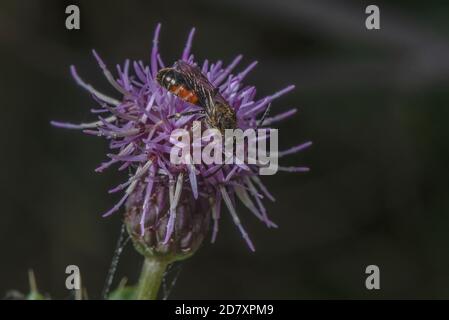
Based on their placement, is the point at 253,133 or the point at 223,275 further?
the point at 223,275

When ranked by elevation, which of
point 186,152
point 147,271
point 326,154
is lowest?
point 147,271

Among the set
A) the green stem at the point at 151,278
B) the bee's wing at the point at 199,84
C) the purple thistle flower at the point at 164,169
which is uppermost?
the bee's wing at the point at 199,84

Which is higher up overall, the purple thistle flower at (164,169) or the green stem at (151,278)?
the purple thistle flower at (164,169)

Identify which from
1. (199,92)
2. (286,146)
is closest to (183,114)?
(199,92)

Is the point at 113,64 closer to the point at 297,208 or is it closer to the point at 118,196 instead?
the point at 118,196

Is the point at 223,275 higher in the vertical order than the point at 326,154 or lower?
lower

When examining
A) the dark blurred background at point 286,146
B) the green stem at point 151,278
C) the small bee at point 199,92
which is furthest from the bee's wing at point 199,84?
the dark blurred background at point 286,146

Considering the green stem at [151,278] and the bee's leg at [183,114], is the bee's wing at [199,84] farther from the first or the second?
the green stem at [151,278]

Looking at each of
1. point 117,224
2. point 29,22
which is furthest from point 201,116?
point 29,22
